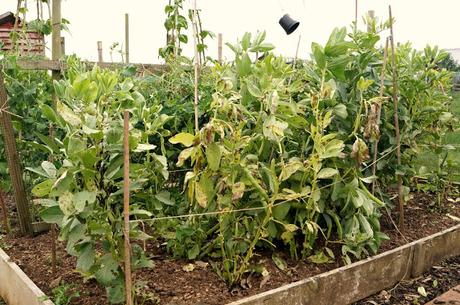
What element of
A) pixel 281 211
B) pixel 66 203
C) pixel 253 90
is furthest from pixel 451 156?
pixel 66 203

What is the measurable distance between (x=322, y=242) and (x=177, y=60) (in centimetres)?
191

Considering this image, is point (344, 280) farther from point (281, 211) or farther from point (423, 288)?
point (423, 288)

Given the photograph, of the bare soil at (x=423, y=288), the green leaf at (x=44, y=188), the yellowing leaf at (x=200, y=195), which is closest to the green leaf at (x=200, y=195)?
the yellowing leaf at (x=200, y=195)

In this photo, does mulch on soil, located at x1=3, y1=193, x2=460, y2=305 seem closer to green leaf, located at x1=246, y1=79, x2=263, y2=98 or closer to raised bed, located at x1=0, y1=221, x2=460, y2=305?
raised bed, located at x1=0, y1=221, x2=460, y2=305

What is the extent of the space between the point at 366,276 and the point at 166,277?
1169mm

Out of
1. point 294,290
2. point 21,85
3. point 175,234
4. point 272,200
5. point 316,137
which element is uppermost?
point 21,85

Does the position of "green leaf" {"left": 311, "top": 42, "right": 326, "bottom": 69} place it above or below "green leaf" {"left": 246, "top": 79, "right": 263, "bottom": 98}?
above

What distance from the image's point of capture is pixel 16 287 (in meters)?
2.69

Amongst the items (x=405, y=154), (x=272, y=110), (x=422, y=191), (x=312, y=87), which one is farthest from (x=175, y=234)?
(x=422, y=191)

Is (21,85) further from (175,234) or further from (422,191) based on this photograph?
(422,191)

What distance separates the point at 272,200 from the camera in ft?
8.20

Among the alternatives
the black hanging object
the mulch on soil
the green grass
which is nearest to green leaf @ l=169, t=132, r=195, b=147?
the mulch on soil

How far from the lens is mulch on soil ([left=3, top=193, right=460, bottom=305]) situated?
2.42 metres

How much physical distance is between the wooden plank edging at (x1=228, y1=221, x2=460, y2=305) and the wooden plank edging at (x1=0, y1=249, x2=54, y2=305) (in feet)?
3.12
